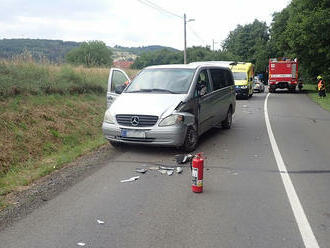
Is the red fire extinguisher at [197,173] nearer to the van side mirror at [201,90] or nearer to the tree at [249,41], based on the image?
the van side mirror at [201,90]

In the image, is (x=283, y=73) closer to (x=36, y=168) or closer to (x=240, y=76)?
(x=240, y=76)

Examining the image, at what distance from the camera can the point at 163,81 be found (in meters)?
8.88

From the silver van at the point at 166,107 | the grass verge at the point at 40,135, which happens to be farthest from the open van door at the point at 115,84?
the grass verge at the point at 40,135

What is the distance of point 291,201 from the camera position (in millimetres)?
5051

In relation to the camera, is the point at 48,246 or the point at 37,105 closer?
the point at 48,246

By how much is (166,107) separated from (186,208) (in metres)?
3.27

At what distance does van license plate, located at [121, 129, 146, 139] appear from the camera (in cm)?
760

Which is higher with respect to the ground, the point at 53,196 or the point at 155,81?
the point at 155,81

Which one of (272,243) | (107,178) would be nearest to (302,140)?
(107,178)

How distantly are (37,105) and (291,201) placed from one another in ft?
25.8

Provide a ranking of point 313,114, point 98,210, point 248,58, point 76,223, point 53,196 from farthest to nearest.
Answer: point 248,58 < point 313,114 < point 53,196 < point 98,210 < point 76,223

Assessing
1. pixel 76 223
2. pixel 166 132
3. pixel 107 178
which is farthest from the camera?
pixel 166 132

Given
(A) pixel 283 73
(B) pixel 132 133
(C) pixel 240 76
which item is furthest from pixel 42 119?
(A) pixel 283 73

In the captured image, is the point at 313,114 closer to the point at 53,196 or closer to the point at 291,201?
the point at 291,201
